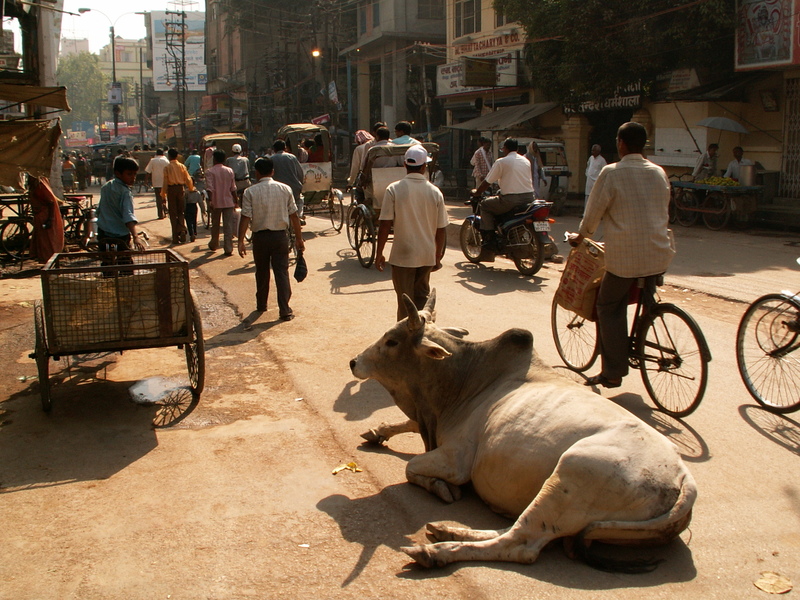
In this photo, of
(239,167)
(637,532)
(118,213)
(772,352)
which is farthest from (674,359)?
(239,167)

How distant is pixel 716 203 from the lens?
17.4 m

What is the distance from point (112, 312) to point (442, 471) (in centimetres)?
288

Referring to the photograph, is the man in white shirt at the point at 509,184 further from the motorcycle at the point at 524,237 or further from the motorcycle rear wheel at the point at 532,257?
the motorcycle rear wheel at the point at 532,257

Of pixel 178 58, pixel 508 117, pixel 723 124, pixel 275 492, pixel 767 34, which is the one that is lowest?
pixel 275 492

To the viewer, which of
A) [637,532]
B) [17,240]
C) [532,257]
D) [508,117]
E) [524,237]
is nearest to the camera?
[637,532]

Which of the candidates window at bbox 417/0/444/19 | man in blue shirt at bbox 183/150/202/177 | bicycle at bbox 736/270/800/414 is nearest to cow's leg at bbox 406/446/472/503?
bicycle at bbox 736/270/800/414

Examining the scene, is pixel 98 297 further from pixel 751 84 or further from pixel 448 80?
pixel 448 80

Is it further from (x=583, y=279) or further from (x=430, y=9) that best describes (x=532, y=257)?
(x=430, y=9)

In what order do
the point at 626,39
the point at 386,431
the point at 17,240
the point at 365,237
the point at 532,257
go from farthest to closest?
the point at 626,39
the point at 17,240
the point at 365,237
the point at 532,257
the point at 386,431

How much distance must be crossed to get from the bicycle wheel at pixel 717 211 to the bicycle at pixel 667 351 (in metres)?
12.6

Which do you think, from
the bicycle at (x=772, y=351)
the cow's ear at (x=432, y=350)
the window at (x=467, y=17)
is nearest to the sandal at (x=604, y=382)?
the bicycle at (x=772, y=351)

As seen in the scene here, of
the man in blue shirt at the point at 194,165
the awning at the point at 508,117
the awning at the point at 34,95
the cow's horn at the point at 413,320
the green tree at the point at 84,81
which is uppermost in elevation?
the green tree at the point at 84,81

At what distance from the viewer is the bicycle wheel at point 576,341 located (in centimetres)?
646

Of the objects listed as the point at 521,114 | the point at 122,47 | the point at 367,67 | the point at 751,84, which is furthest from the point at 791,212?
the point at 122,47
